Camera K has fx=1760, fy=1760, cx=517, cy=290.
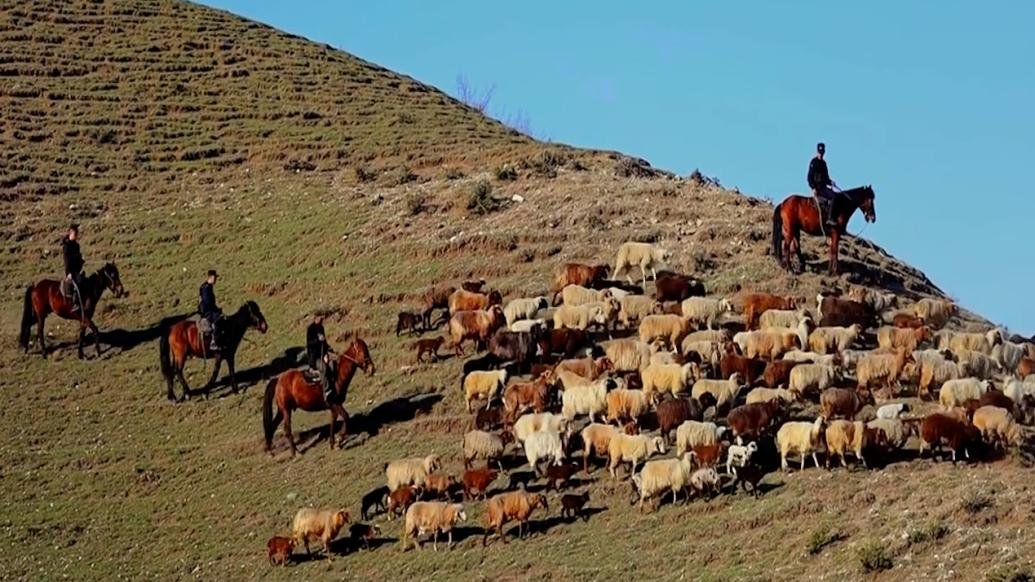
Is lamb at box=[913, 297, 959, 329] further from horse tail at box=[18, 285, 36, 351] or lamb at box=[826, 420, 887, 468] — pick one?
horse tail at box=[18, 285, 36, 351]

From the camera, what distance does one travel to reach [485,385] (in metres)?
28.8

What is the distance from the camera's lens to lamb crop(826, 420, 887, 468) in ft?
77.8

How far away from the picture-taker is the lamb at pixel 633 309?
3166 centimetres

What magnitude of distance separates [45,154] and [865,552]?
3512cm

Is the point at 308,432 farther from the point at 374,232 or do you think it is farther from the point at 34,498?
the point at 374,232

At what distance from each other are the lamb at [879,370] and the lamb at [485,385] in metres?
5.73

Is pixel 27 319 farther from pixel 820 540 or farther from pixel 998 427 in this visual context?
pixel 998 427

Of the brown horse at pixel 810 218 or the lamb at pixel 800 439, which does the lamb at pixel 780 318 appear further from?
the lamb at pixel 800 439

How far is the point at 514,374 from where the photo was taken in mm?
29875

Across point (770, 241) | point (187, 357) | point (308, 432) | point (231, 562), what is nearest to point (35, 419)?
point (187, 357)

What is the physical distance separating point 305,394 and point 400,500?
4877 mm

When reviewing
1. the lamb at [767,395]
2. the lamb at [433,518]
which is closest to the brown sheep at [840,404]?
the lamb at [767,395]

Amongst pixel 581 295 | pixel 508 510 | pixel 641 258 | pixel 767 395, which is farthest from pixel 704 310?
pixel 508 510

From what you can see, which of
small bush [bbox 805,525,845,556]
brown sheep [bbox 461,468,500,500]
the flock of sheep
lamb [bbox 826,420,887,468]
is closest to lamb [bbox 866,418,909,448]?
the flock of sheep
